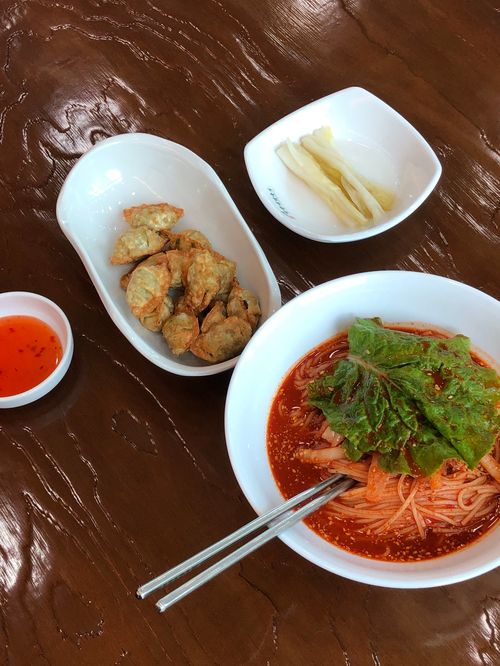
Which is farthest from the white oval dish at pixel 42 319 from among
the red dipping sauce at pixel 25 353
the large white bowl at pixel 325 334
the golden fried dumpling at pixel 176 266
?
the large white bowl at pixel 325 334

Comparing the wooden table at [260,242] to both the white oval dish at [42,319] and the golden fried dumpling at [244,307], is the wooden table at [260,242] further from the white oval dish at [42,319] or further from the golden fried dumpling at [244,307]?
the golden fried dumpling at [244,307]

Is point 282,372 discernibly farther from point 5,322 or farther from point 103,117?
point 103,117

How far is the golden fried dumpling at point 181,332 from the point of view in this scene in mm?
1955

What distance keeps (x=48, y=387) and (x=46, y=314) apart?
0.27 meters

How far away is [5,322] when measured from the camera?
2115 mm

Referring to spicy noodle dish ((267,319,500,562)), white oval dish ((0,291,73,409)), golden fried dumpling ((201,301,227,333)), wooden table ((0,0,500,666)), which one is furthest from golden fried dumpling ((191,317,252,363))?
white oval dish ((0,291,73,409))

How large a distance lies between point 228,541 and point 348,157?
1.63 meters

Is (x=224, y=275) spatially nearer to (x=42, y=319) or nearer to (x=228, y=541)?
(x=42, y=319)

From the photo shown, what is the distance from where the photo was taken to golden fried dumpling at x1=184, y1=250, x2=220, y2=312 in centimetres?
200

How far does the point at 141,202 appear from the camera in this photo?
238 centimetres

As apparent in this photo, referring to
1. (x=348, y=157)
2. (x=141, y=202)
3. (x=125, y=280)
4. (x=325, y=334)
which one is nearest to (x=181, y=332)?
(x=125, y=280)

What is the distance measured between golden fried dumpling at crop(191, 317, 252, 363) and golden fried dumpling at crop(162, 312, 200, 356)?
36 mm

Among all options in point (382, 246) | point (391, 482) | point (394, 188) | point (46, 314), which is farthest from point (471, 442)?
point (46, 314)

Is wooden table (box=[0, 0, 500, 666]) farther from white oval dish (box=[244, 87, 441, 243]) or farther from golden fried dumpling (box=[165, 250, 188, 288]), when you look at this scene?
golden fried dumpling (box=[165, 250, 188, 288])
